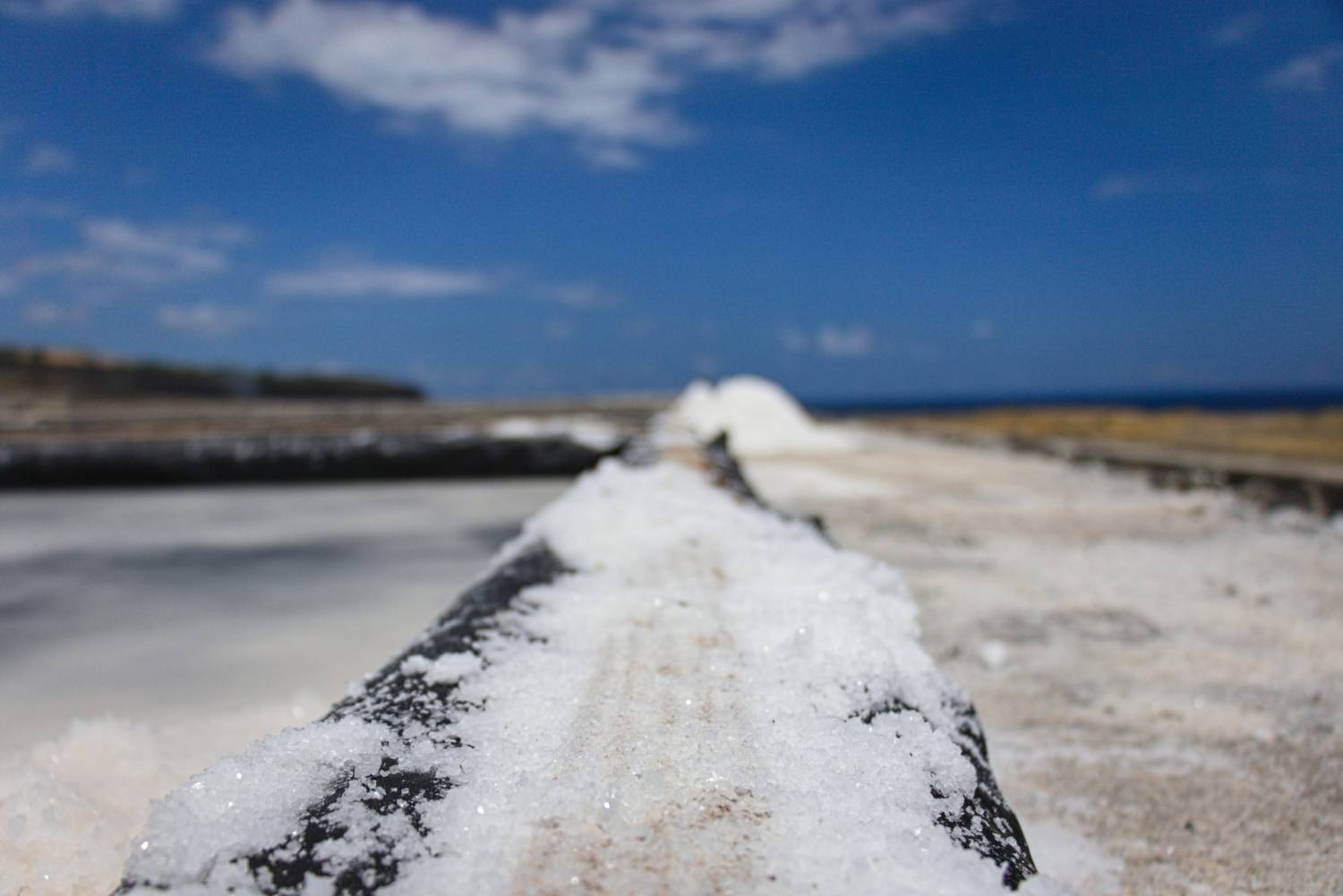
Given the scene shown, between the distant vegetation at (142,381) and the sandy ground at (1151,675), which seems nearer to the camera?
the sandy ground at (1151,675)

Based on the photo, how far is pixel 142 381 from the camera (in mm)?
9070

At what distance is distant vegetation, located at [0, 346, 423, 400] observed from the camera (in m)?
7.62

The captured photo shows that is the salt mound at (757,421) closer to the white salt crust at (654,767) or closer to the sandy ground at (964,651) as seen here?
the sandy ground at (964,651)

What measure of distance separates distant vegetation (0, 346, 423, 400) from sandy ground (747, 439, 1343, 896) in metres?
7.61

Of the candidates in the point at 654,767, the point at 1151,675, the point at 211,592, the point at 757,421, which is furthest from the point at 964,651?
the point at 757,421

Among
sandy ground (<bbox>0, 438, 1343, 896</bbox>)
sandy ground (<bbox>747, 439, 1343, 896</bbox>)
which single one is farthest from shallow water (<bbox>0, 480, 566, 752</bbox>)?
sandy ground (<bbox>747, 439, 1343, 896</bbox>)

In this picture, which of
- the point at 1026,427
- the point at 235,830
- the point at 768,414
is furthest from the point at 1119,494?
the point at 1026,427

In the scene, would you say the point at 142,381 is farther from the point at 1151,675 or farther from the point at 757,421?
the point at 1151,675

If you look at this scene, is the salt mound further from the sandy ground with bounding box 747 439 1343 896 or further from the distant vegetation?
the distant vegetation

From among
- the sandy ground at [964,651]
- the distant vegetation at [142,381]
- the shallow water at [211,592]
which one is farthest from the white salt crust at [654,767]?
the distant vegetation at [142,381]

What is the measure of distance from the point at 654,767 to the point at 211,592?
174cm

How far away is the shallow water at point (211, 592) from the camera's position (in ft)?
4.63

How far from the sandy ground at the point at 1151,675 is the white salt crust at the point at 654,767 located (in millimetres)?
430

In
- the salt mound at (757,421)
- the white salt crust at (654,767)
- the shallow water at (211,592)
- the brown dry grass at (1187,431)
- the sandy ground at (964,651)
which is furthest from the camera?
the salt mound at (757,421)
